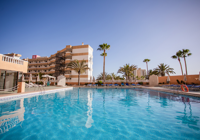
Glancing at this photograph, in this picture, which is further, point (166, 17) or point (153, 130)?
point (166, 17)

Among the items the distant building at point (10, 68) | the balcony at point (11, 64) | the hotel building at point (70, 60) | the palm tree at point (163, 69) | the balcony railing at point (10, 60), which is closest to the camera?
the balcony at point (11, 64)

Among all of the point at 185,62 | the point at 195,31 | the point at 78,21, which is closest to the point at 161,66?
the point at 185,62

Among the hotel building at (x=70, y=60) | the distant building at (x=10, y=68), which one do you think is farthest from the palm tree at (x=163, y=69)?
the distant building at (x=10, y=68)

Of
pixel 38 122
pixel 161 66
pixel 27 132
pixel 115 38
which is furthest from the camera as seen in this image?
pixel 161 66

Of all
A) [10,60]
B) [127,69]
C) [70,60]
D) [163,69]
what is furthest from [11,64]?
[163,69]

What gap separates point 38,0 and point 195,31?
75.7 feet

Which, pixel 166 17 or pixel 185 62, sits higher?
pixel 166 17

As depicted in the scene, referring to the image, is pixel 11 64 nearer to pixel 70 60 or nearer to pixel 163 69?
pixel 70 60

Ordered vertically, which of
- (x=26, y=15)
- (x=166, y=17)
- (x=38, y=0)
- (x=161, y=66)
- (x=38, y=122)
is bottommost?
(x=38, y=122)

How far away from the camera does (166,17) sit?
1299cm

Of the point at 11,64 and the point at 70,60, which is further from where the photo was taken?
the point at 70,60

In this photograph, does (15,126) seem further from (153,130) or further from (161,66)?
(161,66)

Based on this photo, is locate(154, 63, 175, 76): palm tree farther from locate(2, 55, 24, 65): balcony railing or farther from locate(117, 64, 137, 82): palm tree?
locate(2, 55, 24, 65): balcony railing

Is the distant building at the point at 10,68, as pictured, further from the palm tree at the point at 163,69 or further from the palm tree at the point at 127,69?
the palm tree at the point at 163,69
